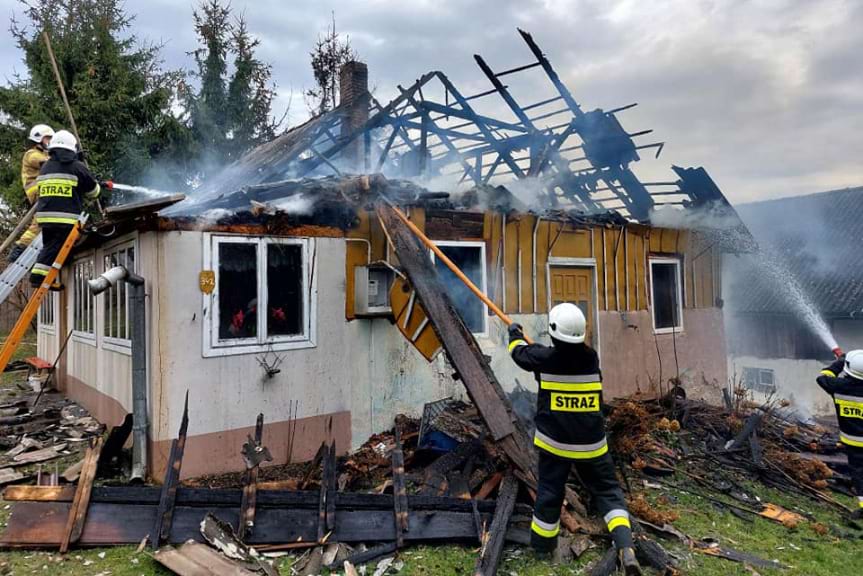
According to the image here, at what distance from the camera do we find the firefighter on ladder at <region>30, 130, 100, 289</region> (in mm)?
5070

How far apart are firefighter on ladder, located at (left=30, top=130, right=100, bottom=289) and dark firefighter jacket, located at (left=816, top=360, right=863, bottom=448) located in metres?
8.21

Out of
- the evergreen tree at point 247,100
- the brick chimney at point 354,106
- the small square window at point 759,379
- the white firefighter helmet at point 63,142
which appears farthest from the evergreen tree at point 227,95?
the small square window at point 759,379

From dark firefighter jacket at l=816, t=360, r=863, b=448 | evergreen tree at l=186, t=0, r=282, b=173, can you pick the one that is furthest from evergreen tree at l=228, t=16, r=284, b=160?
dark firefighter jacket at l=816, t=360, r=863, b=448

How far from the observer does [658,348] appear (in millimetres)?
10148

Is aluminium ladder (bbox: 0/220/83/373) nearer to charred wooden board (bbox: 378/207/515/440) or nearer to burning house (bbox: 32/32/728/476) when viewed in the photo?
burning house (bbox: 32/32/728/476)

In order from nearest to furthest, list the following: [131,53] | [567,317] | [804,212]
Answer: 1. [567,317]
2. [131,53]
3. [804,212]

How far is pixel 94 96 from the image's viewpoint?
14.5m

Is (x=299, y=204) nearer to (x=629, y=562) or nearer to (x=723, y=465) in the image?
(x=629, y=562)

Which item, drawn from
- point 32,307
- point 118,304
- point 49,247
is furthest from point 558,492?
point 118,304

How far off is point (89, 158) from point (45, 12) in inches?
194

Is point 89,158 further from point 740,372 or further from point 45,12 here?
point 740,372

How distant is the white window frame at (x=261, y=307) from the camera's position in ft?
19.1

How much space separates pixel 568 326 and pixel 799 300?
1812cm

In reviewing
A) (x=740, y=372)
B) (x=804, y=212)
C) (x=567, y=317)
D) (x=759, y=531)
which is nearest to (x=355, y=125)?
(x=567, y=317)
